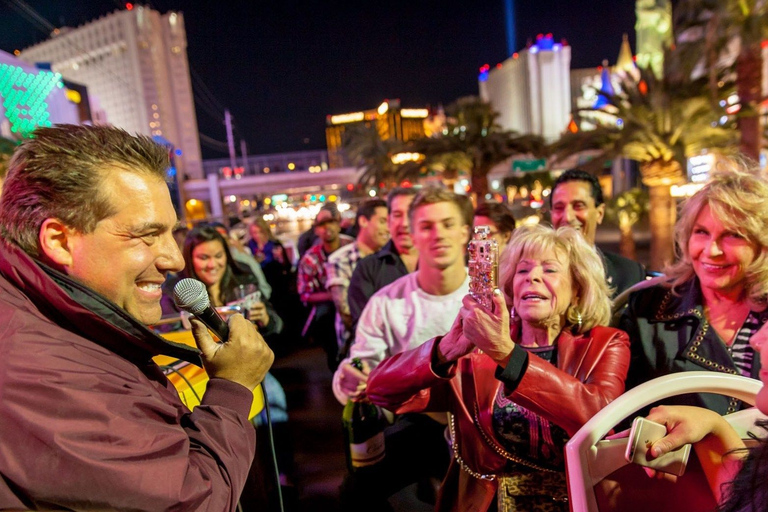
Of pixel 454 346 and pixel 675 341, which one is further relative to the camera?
pixel 675 341

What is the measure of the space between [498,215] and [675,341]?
207cm

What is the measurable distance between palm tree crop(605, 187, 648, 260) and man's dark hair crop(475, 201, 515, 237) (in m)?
11.2

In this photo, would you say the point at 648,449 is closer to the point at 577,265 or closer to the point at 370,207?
the point at 577,265

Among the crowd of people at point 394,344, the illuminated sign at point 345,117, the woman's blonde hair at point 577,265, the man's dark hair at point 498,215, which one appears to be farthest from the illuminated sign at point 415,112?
the woman's blonde hair at point 577,265

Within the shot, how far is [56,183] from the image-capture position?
1.03m

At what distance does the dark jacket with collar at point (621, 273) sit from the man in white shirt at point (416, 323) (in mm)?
993

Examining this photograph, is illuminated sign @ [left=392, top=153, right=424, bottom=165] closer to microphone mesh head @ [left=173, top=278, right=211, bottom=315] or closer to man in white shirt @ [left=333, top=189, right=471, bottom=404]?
man in white shirt @ [left=333, top=189, right=471, bottom=404]

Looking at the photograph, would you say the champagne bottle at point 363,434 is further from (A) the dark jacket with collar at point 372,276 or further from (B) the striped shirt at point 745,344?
(B) the striped shirt at point 745,344

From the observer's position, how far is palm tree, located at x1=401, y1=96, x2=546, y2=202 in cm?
1532

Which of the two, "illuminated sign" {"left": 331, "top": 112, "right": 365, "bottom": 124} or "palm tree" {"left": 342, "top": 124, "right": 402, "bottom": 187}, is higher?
"illuminated sign" {"left": 331, "top": 112, "right": 365, "bottom": 124}

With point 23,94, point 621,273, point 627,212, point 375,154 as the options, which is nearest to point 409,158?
point 375,154

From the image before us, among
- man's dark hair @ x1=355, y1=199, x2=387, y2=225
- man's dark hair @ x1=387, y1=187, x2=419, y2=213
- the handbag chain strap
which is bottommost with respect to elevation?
the handbag chain strap

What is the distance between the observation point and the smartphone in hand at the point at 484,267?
4.64 ft

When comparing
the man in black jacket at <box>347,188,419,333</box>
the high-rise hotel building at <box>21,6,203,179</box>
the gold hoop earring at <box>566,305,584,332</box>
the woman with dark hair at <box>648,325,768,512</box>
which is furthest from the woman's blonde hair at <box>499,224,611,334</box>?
the high-rise hotel building at <box>21,6,203,179</box>
